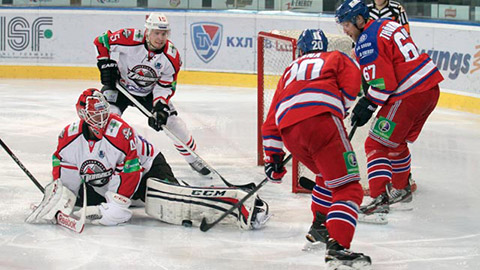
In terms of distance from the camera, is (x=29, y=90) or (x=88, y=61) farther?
(x=88, y=61)

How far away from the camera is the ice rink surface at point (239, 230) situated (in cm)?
353

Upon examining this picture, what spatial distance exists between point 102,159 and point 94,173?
9cm

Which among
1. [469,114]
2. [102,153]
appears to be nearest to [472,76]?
[469,114]

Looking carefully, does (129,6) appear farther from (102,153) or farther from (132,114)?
(102,153)

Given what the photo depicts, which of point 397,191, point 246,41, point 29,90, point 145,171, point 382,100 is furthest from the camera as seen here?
point 246,41

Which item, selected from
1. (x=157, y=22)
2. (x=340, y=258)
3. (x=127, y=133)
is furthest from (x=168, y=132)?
(x=340, y=258)

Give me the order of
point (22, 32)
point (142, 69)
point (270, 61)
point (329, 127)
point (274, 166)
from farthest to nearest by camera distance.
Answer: point (22, 32) < point (270, 61) < point (142, 69) < point (274, 166) < point (329, 127)

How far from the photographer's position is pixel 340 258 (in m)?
3.22

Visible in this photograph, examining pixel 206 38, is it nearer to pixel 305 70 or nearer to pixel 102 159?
pixel 102 159

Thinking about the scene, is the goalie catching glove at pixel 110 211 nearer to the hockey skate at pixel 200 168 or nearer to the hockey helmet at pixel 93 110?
the hockey helmet at pixel 93 110

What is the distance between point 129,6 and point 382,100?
6.92 meters

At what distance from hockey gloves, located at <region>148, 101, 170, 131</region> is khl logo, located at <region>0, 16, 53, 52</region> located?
5.68 meters

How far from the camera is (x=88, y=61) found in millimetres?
10375

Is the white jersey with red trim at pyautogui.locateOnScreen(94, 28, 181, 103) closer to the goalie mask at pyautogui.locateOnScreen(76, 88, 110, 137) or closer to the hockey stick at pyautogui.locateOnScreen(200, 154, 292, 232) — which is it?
the goalie mask at pyautogui.locateOnScreen(76, 88, 110, 137)
